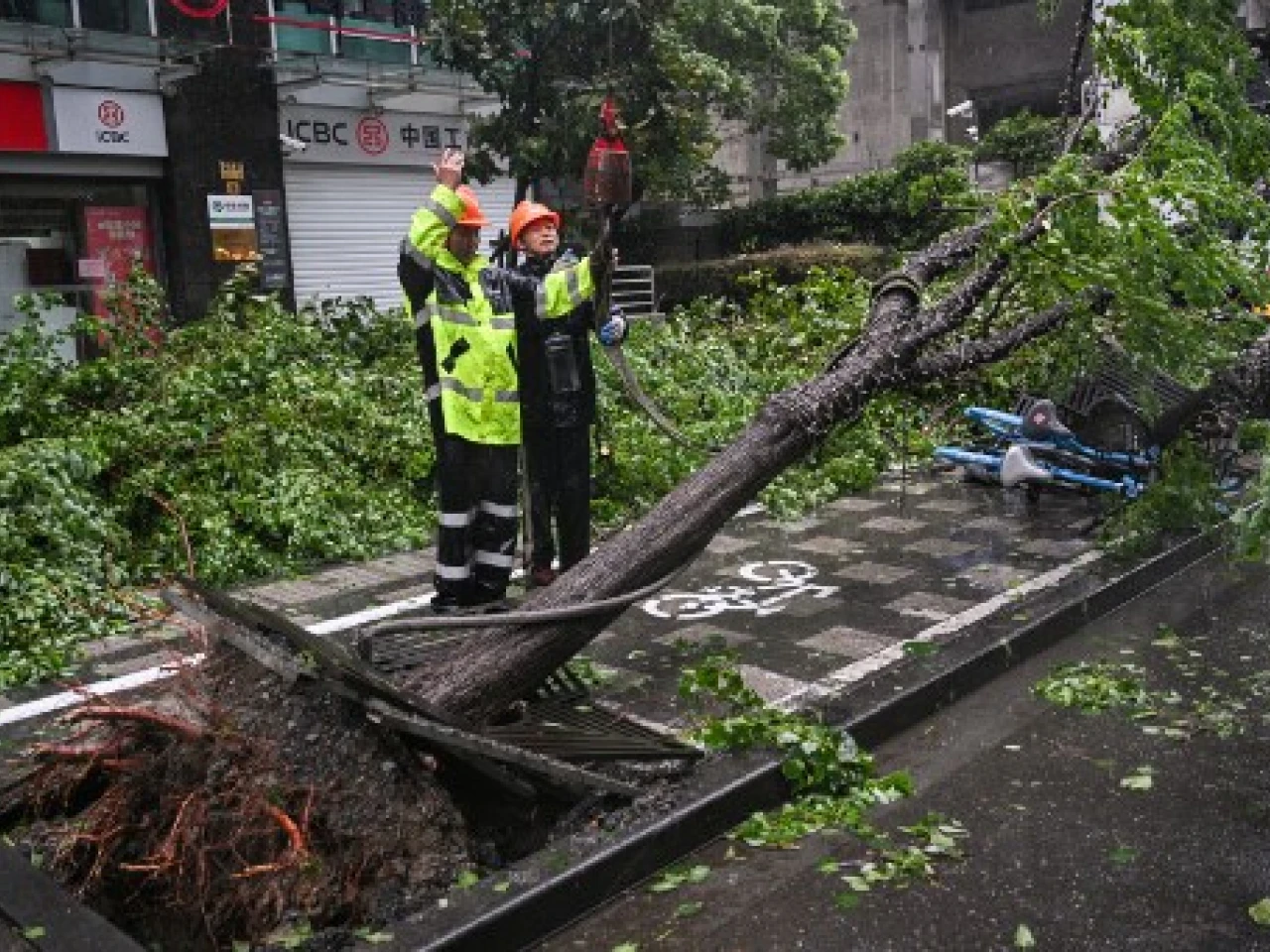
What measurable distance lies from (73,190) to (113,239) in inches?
27.8

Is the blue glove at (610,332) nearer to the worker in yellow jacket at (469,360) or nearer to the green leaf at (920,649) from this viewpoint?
the worker in yellow jacket at (469,360)

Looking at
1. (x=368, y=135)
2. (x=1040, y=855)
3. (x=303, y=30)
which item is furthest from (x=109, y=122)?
(x=1040, y=855)

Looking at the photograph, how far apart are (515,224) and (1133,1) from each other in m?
3.21

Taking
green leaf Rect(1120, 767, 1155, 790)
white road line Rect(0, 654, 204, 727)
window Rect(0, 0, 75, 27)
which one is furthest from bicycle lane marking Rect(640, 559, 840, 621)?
window Rect(0, 0, 75, 27)

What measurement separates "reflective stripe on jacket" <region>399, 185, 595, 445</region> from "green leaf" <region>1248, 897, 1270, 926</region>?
11.6 feet

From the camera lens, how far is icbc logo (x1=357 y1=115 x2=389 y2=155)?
1733cm

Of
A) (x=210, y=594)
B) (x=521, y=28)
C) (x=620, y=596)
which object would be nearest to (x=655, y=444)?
(x=620, y=596)

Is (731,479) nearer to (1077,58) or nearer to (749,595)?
(749,595)

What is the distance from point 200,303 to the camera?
15.3 metres

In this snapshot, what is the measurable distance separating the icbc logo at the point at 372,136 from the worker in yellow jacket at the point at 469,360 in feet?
41.5

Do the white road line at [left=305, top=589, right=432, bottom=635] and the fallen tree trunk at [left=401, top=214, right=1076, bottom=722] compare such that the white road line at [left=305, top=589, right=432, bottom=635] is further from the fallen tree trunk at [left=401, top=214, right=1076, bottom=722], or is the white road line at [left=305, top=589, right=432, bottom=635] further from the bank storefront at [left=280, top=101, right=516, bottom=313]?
the bank storefront at [left=280, top=101, right=516, bottom=313]

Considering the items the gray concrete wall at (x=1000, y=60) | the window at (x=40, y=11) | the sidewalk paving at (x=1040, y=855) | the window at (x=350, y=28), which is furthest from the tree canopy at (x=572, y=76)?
the gray concrete wall at (x=1000, y=60)

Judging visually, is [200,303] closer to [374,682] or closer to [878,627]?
[878,627]

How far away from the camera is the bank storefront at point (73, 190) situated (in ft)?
44.7
